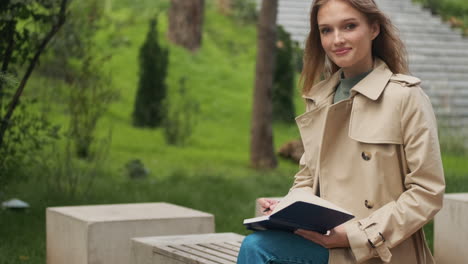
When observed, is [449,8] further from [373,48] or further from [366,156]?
[366,156]

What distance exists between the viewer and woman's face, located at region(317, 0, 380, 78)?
3539 millimetres

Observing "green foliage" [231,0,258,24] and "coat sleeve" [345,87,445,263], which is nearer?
"coat sleeve" [345,87,445,263]

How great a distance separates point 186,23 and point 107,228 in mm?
Result: 13489

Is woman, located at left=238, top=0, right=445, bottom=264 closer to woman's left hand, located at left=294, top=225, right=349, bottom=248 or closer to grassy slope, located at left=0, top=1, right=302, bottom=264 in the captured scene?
woman's left hand, located at left=294, top=225, right=349, bottom=248

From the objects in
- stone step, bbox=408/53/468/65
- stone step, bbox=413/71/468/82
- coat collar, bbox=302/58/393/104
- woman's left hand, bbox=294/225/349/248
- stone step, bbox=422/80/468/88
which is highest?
coat collar, bbox=302/58/393/104

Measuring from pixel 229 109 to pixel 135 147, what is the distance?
3564 millimetres

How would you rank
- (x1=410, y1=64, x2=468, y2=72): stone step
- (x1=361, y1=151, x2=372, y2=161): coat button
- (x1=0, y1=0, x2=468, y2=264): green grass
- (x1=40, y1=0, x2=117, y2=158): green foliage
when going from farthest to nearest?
(x1=410, y1=64, x2=468, y2=72): stone step < (x1=40, y1=0, x2=117, y2=158): green foliage < (x1=0, y1=0, x2=468, y2=264): green grass < (x1=361, y1=151, x2=372, y2=161): coat button

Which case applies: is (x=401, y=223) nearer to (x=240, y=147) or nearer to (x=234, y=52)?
(x=240, y=147)

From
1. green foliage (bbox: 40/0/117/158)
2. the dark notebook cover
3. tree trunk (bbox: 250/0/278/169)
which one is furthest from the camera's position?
tree trunk (bbox: 250/0/278/169)

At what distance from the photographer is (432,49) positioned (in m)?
20.5

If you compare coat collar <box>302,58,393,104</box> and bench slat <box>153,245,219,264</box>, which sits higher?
coat collar <box>302,58,393,104</box>

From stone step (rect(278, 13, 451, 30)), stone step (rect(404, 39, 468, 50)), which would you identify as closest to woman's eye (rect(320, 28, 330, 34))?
stone step (rect(404, 39, 468, 50))

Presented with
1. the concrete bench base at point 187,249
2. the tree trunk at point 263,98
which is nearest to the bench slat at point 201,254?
the concrete bench base at point 187,249

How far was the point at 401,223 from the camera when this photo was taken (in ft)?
10.8
